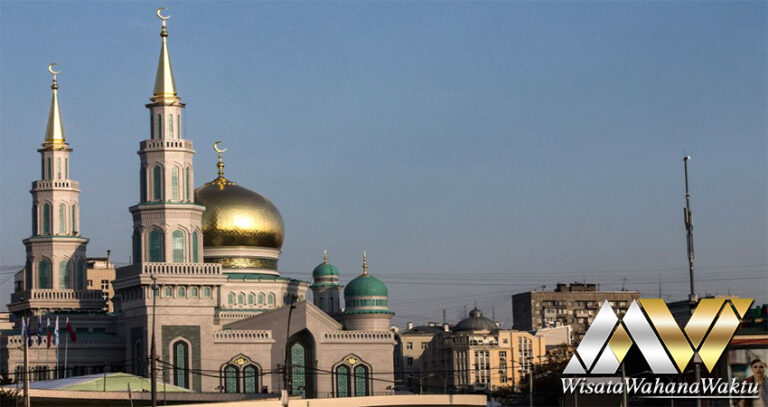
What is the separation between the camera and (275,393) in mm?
86625

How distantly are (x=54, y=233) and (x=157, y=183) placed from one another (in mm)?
9419

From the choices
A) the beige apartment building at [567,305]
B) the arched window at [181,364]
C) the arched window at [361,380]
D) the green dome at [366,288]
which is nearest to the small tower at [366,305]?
the green dome at [366,288]

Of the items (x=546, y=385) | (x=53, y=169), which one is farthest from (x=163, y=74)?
(x=546, y=385)

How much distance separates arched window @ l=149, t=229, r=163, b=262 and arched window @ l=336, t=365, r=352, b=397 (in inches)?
524

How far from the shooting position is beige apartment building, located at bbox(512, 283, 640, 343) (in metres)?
164

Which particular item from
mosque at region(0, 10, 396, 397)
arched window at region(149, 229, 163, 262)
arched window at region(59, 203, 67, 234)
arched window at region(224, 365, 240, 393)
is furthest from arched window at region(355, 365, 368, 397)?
arched window at region(59, 203, 67, 234)

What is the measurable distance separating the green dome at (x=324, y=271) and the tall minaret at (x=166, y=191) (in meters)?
18.6

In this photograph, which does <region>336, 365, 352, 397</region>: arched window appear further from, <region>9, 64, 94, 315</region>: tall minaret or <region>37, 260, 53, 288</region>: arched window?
<region>37, 260, 53, 288</region>: arched window

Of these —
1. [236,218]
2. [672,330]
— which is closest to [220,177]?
[236,218]

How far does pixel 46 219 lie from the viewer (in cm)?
9431

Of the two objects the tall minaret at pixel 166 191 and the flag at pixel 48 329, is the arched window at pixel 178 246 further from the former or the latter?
the flag at pixel 48 329

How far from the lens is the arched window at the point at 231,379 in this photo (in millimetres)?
88188

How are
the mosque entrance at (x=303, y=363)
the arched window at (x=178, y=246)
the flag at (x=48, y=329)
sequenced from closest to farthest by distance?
the flag at (x=48, y=329)
the arched window at (x=178, y=246)
the mosque entrance at (x=303, y=363)

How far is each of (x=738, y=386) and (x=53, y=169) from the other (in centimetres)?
5582
